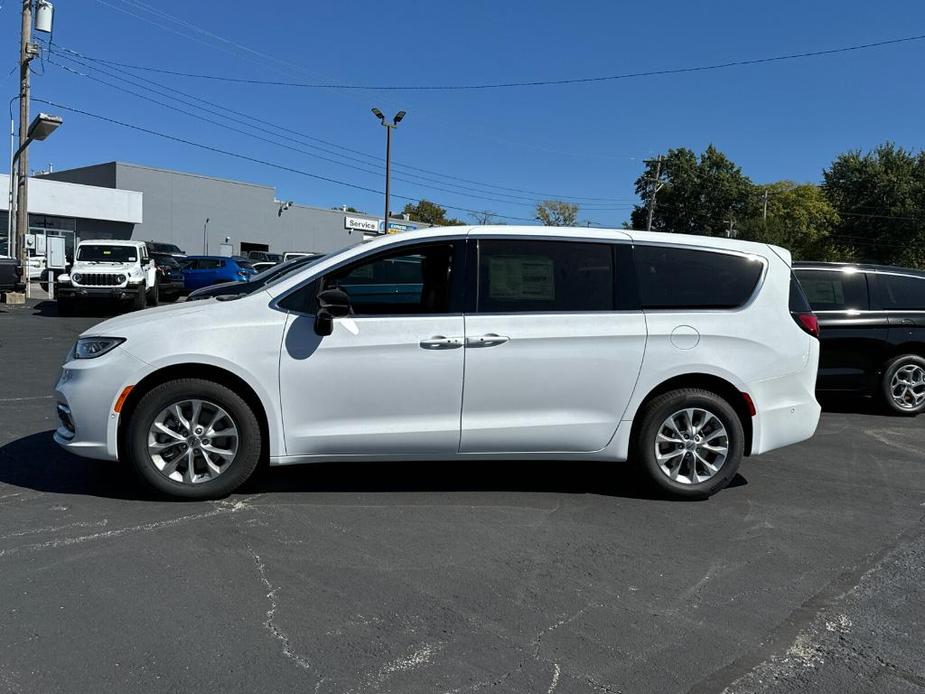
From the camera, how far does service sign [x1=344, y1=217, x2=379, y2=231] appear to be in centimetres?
5844

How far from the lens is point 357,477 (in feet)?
17.8

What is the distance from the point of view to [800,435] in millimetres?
5355

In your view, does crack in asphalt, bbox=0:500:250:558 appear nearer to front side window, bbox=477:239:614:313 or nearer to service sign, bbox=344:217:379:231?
front side window, bbox=477:239:614:313

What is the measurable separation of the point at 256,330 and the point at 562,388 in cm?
198

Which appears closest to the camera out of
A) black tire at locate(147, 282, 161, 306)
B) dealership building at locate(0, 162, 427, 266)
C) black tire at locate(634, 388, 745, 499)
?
black tire at locate(634, 388, 745, 499)

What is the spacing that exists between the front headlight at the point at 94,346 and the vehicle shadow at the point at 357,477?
80 cm

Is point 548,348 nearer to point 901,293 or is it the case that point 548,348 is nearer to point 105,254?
point 901,293

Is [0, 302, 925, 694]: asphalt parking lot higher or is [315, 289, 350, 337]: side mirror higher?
[315, 289, 350, 337]: side mirror

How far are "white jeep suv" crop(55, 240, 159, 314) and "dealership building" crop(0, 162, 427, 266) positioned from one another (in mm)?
13446

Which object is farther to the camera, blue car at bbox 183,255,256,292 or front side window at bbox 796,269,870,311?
blue car at bbox 183,255,256,292

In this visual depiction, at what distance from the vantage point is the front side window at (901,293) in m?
8.76

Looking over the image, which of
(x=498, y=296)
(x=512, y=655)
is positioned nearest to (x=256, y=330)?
(x=498, y=296)

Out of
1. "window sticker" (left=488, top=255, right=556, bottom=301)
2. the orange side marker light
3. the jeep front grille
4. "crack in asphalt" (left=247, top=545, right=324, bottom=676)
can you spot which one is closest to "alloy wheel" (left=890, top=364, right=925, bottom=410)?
"window sticker" (left=488, top=255, right=556, bottom=301)

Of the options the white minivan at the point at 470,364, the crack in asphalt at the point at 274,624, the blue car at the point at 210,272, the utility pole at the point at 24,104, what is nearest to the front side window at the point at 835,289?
the white minivan at the point at 470,364
